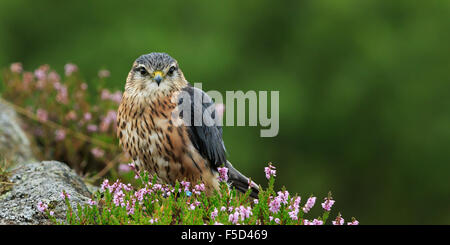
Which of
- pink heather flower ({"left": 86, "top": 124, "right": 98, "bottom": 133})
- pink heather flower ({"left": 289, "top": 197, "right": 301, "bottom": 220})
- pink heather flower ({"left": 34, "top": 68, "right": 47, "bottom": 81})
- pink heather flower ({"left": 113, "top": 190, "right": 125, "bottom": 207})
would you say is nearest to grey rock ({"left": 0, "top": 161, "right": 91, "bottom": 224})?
pink heather flower ({"left": 113, "top": 190, "right": 125, "bottom": 207})

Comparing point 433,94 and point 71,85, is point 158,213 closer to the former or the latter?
point 71,85

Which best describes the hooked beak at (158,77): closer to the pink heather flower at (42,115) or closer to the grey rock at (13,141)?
the grey rock at (13,141)

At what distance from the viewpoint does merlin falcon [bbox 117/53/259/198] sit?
421cm

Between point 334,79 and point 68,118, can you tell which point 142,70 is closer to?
point 68,118

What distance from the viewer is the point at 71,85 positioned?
590 centimetres

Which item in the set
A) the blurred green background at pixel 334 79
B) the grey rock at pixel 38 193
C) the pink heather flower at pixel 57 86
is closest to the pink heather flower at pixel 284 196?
the grey rock at pixel 38 193

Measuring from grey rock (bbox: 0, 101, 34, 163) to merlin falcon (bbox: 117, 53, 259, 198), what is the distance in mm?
988

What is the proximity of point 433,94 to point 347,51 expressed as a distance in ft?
6.28

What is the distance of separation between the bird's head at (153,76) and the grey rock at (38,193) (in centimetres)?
79

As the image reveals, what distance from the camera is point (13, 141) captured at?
4.96 m

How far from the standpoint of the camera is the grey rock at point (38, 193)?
3.39 metres

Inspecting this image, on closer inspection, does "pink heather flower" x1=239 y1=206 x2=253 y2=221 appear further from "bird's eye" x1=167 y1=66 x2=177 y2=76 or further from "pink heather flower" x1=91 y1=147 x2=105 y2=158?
"pink heather flower" x1=91 y1=147 x2=105 y2=158

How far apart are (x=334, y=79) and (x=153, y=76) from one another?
861 cm

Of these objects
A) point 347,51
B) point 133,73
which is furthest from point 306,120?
point 133,73
